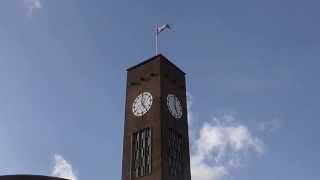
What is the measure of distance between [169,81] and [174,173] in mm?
10649

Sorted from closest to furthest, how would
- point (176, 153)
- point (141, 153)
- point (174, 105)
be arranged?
point (141, 153)
point (176, 153)
point (174, 105)

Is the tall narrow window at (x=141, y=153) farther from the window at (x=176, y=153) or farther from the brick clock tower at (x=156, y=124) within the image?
the window at (x=176, y=153)

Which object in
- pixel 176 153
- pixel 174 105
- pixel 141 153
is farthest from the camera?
pixel 174 105

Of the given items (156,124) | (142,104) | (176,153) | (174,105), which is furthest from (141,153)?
(174,105)

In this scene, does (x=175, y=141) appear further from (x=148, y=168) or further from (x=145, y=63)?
(x=145, y=63)

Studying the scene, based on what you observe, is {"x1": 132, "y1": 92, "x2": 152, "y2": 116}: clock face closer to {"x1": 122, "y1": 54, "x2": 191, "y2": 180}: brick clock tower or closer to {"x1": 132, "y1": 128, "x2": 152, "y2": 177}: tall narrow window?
{"x1": 122, "y1": 54, "x2": 191, "y2": 180}: brick clock tower

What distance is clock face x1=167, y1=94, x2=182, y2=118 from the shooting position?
6159 centimetres

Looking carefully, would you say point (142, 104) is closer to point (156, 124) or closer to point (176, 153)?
point (156, 124)

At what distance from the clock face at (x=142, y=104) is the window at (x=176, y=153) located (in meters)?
3.49

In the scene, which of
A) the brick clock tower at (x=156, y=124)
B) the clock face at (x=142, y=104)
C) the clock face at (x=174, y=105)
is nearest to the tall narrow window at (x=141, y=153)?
the brick clock tower at (x=156, y=124)

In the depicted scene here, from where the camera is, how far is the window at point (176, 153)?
58.3 meters

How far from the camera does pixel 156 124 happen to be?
5894 centimetres

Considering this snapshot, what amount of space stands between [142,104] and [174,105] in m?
3.44

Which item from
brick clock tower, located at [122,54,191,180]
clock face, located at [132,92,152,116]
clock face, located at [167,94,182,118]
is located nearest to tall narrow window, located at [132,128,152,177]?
brick clock tower, located at [122,54,191,180]
